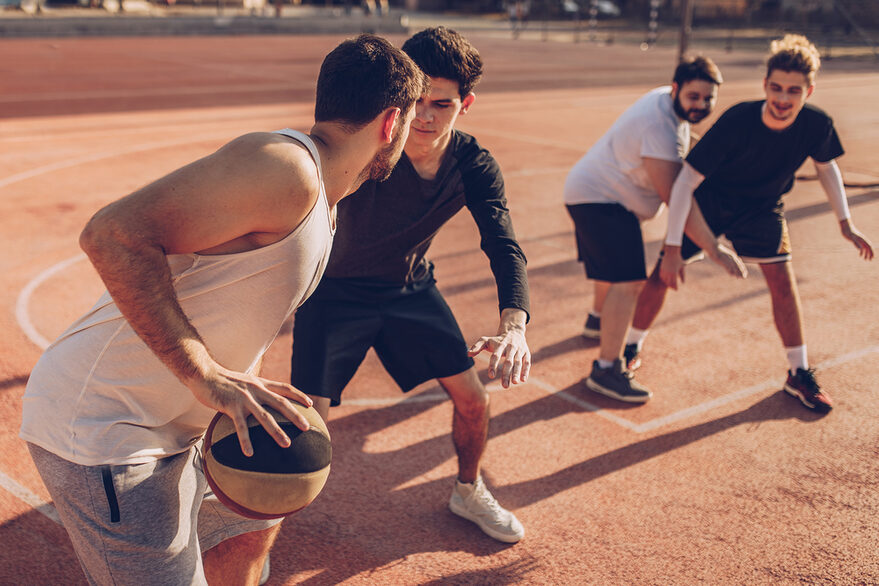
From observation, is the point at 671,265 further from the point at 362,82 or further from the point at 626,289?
the point at 362,82

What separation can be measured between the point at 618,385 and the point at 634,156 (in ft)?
5.00

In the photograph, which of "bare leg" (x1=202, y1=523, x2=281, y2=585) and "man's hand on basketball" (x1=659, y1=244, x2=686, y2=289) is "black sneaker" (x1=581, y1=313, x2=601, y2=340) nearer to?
"man's hand on basketball" (x1=659, y1=244, x2=686, y2=289)

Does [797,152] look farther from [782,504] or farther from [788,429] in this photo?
[782,504]

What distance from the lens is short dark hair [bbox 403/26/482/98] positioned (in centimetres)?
362

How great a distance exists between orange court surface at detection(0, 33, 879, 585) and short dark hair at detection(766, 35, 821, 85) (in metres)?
2.12

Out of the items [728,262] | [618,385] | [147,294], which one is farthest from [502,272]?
[618,385]

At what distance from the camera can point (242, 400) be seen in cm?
222

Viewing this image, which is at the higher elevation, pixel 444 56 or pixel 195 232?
pixel 444 56

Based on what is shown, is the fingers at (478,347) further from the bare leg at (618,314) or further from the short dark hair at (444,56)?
the bare leg at (618,314)

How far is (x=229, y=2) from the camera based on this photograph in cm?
4516

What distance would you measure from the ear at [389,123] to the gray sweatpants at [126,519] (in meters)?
1.18

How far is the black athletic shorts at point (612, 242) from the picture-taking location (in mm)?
5453

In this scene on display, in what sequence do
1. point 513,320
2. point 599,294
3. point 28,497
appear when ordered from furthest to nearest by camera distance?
point 599,294 < point 28,497 < point 513,320

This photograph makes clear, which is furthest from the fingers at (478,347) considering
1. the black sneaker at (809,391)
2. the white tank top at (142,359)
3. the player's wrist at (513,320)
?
the black sneaker at (809,391)
